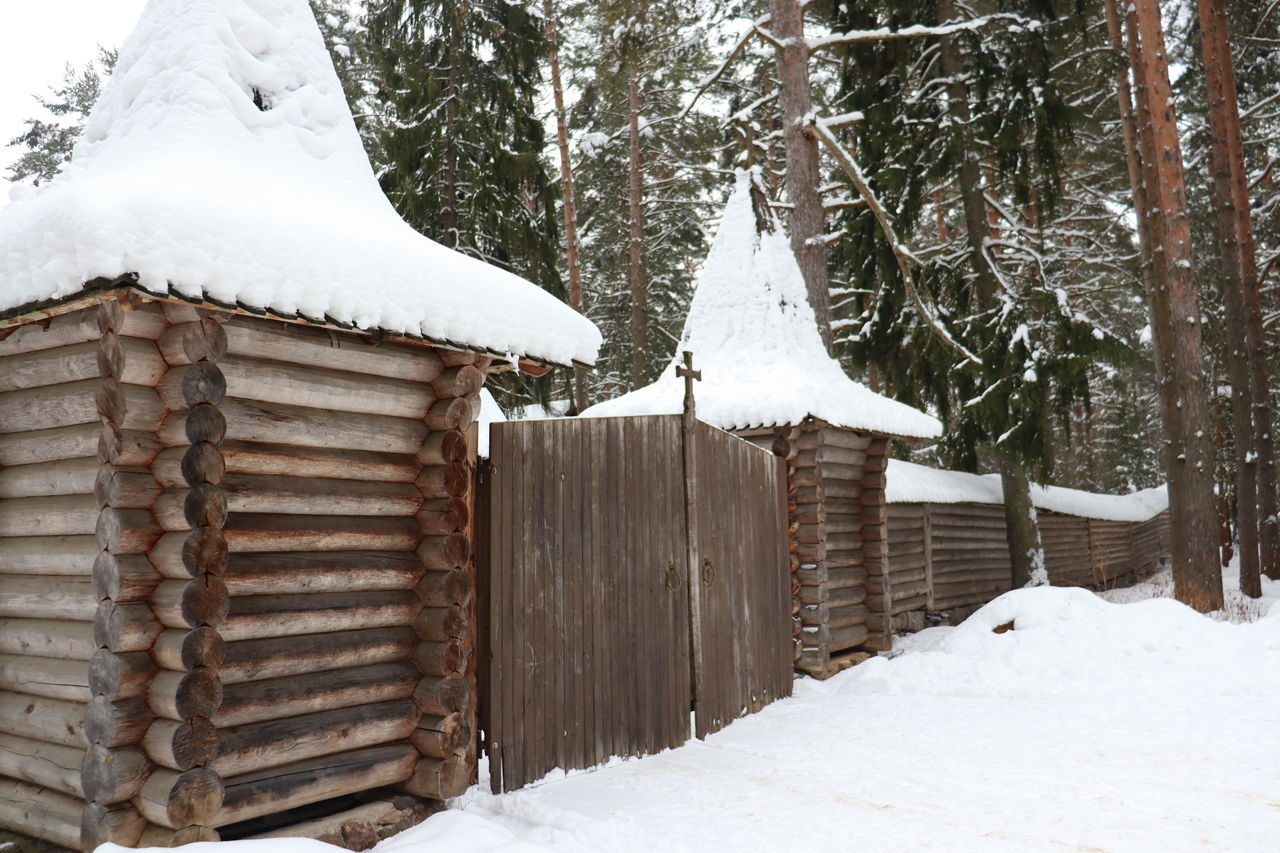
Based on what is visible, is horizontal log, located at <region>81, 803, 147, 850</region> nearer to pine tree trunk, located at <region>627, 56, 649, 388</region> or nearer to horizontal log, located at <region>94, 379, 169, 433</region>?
horizontal log, located at <region>94, 379, 169, 433</region>

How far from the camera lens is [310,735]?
4648 millimetres

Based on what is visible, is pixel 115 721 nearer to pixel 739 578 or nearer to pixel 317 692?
pixel 317 692

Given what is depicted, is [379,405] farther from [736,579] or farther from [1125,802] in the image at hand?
[1125,802]

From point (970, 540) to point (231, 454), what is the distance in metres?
15.0

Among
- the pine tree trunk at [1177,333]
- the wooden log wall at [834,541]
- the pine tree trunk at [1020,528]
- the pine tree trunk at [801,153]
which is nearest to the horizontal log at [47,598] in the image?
the wooden log wall at [834,541]

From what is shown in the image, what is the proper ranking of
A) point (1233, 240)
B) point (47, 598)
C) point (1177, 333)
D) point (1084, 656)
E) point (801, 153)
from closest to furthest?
1. point (47, 598)
2. point (1084, 656)
3. point (1177, 333)
4. point (801, 153)
5. point (1233, 240)

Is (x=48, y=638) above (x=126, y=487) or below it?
below

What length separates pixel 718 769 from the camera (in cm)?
641

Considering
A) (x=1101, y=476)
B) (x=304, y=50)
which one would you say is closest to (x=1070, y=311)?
(x=304, y=50)

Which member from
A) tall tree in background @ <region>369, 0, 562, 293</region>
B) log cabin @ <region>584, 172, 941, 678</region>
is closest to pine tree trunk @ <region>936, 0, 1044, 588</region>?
log cabin @ <region>584, 172, 941, 678</region>

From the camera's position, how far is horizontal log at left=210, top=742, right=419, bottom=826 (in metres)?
4.31

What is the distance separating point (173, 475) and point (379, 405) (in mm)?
1265

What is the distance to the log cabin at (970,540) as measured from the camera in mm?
14375

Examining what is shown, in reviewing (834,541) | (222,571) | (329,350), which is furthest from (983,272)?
(222,571)
